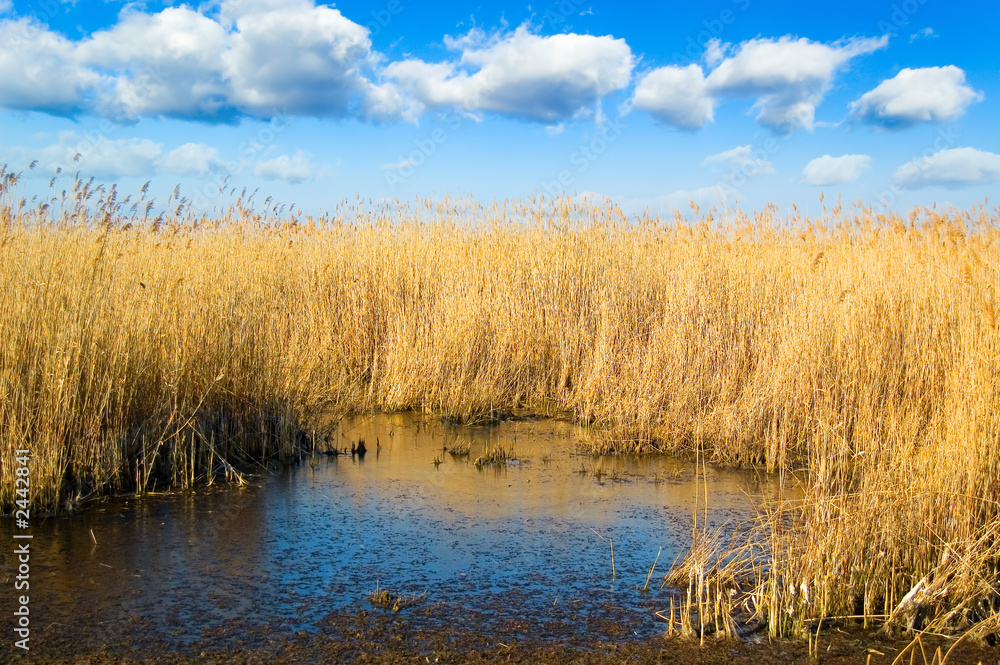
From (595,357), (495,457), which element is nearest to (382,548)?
(495,457)

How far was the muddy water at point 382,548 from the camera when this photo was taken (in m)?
3.41

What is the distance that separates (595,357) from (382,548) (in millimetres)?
3782

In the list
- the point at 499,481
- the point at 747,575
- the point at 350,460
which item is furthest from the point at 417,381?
the point at 747,575

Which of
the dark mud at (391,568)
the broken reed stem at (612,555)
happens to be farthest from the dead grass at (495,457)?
the broken reed stem at (612,555)

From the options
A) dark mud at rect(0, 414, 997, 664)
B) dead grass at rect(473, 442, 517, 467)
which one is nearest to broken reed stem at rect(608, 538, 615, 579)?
dark mud at rect(0, 414, 997, 664)

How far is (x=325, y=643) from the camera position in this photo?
124 inches

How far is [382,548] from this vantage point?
421cm

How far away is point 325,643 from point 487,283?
5.89 meters

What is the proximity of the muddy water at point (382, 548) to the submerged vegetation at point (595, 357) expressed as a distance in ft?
1.23

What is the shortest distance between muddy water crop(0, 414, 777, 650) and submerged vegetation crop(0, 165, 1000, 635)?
14.8 inches

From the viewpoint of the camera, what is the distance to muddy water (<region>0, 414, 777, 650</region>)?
341 centimetres

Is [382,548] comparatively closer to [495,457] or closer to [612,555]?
[612,555]

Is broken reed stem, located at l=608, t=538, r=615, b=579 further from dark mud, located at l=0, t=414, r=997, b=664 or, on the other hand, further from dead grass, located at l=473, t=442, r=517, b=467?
dead grass, located at l=473, t=442, r=517, b=467

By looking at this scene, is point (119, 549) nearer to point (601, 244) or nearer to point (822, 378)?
point (822, 378)
